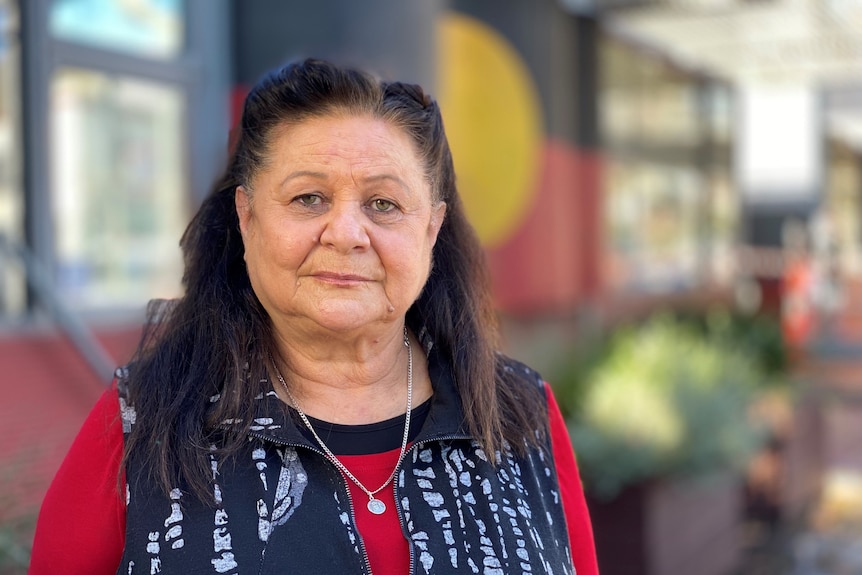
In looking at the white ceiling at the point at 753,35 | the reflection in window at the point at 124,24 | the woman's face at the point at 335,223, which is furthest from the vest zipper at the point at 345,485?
the white ceiling at the point at 753,35

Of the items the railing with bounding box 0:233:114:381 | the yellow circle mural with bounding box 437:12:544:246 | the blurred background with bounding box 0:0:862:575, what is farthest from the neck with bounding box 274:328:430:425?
the yellow circle mural with bounding box 437:12:544:246

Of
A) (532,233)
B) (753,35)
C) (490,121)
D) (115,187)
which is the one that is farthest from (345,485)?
(753,35)

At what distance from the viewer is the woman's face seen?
5.56ft

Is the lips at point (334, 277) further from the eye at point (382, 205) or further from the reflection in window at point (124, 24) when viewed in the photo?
the reflection in window at point (124, 24)

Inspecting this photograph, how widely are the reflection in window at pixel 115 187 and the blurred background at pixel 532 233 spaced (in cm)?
1

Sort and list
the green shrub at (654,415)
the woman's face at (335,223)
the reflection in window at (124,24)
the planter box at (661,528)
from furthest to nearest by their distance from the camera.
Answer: the reflection in window at (124,24), the green shrub at (654,415), the planter box at (661,528), the woman's face at (335,223)

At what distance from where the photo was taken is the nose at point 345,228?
1.67 m

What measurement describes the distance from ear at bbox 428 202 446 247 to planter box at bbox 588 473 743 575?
3.04 metres

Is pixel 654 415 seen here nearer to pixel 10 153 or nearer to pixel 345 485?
pixel 10 153

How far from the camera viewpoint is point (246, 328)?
1.81 meters

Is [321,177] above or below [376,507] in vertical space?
above

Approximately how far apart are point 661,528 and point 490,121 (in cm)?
445

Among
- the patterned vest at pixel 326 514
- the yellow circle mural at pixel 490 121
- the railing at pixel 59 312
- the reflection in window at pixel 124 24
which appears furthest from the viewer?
the yellow circle mural at pixel 490 121

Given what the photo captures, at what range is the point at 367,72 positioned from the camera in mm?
1781
